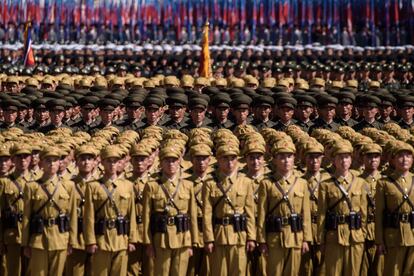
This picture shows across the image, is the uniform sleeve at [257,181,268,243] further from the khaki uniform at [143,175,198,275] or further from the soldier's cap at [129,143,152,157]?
the soldier's cap at [129,143,152,157]

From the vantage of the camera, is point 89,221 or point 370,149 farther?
point 370,149

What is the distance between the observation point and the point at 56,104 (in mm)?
17875

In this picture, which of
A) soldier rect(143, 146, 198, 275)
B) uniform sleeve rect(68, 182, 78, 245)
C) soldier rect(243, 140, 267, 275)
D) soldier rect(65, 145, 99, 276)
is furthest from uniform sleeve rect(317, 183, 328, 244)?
uniform sleeve rect(68, 182, 78, 245)

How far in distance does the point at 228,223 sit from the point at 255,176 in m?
0.87

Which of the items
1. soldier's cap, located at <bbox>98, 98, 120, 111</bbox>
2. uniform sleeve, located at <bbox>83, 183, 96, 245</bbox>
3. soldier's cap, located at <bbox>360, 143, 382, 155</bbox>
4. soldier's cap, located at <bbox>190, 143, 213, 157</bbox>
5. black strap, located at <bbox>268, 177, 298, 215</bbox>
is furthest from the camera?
soldier's cap, located at <bbox>98, 98, 120, 111</bbox>

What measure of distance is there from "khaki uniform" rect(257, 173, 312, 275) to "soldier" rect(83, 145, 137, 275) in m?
1.61

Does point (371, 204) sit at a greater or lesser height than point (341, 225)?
greater

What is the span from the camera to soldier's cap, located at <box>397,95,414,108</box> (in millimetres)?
17812

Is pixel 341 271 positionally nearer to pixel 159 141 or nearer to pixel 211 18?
pixel 159 141

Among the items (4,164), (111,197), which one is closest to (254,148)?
(111,197)

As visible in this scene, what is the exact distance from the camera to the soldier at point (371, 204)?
1215cm

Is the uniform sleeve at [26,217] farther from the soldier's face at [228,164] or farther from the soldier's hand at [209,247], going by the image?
the soldier's face at [228,164]

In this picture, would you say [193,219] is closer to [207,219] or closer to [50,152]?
[207,219]

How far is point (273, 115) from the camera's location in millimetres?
18250
